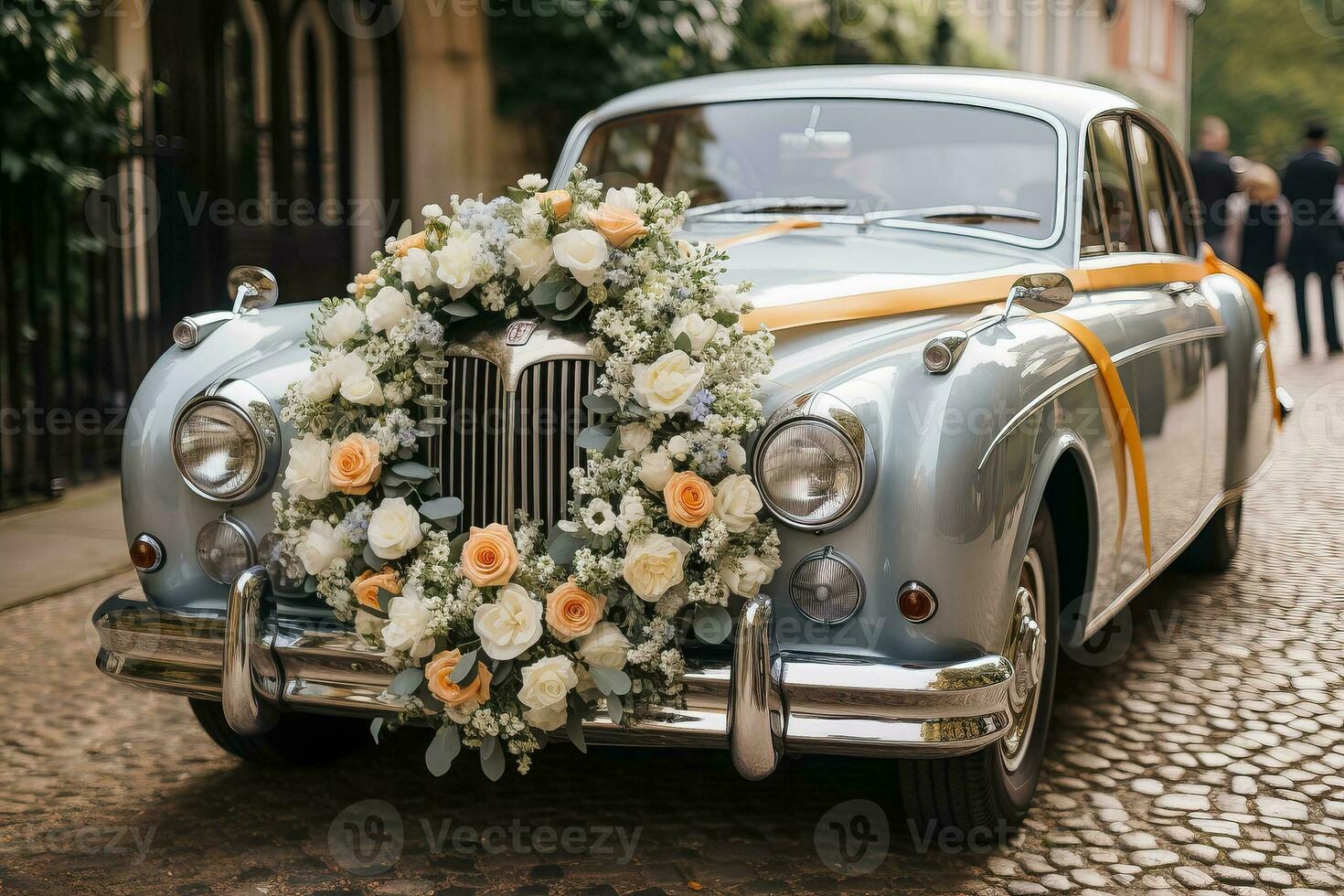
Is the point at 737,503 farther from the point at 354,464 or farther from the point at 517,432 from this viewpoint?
the point at 354,464

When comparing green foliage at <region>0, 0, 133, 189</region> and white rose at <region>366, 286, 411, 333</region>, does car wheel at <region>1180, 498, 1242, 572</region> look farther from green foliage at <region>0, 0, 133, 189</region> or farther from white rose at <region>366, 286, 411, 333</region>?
green foliage at <region>0, 0, 133, 189</region>

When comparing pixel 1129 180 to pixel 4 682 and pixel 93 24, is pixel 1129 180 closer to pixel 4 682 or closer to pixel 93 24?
pixel 4 682

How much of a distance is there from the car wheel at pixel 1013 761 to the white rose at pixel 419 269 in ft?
4.43

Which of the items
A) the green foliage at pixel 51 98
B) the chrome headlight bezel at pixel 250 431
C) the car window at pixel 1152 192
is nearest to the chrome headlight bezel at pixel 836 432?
the chrome headlight bezel at pixel 250 431

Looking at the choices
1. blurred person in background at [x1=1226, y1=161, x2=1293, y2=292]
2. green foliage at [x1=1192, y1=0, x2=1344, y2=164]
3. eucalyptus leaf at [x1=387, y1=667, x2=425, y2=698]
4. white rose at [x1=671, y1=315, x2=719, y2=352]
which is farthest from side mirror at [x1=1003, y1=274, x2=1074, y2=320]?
green foliage at [x1=1192, y1=0, x2=1344, y2=164]

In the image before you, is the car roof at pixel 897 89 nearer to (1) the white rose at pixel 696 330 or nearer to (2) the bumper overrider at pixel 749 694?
(1) the white rose at pixel 696 330

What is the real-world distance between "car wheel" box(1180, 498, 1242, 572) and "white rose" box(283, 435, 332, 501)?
3592 mm

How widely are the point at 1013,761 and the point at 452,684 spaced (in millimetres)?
1289

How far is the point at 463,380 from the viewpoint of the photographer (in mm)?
2941

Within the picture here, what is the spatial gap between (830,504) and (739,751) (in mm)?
485

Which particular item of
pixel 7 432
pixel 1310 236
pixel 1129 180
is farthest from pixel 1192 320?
pixel 1310 236

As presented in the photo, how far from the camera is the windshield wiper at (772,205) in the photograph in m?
4.17

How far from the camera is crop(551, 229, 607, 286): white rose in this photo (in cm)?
286

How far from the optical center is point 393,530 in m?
2.84
